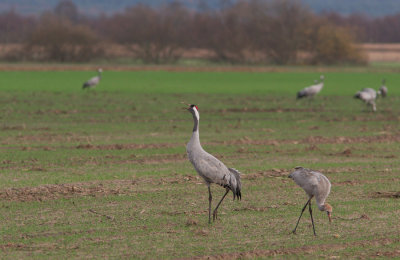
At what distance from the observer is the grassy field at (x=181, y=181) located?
10516 mm

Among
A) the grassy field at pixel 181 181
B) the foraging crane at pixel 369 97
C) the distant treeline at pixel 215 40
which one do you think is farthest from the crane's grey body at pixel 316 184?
the distant treeline at pixel 215 40

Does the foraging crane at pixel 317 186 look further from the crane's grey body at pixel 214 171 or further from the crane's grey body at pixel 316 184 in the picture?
the crane's grey body at pixel 214 171

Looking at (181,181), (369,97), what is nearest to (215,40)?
(369,97)

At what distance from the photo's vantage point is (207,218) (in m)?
12.1

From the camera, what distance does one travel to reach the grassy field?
34.5ft

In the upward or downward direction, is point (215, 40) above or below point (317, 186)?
below

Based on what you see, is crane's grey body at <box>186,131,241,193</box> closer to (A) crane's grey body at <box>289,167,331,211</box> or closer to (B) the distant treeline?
(A) crane's grey body at <box>289,167,331,211</box>

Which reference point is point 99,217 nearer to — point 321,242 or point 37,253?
point 37,253

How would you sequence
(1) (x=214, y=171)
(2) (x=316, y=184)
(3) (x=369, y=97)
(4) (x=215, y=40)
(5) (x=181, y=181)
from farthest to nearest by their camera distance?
(4) (x=215, y=40) → (3) (x=369, y=97) → (5) (x=181, y=181) → (1) (x=214, y=171) → (2) (x=316, y=184)

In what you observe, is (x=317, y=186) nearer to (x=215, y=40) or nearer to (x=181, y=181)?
(x=181, y=181)

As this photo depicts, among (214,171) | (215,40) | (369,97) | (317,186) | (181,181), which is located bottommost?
(215,40)

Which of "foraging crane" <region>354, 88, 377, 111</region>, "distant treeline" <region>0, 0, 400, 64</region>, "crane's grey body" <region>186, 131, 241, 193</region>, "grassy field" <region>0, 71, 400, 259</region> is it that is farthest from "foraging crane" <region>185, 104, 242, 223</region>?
"distant treeline" <region>0, 0, 400, 64</region>

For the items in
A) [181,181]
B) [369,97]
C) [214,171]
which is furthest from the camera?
[369,97]

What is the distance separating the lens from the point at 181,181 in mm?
15273
